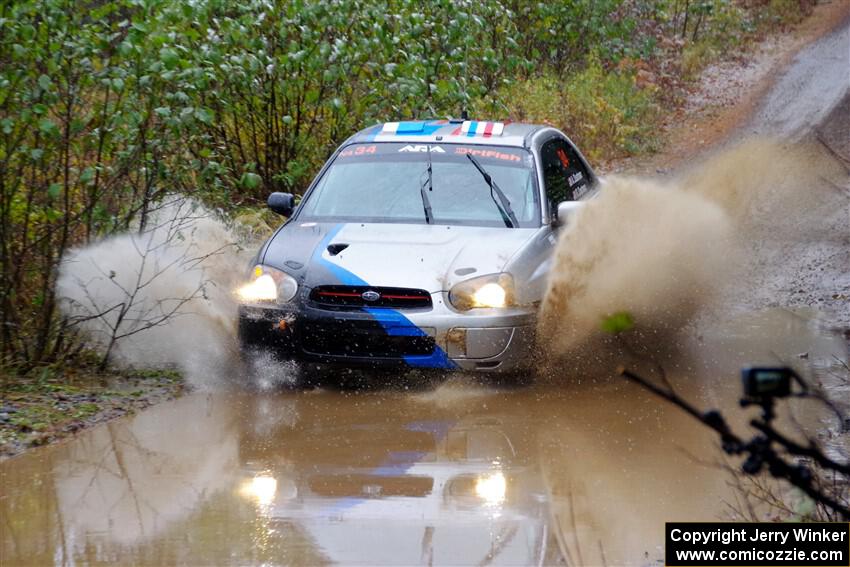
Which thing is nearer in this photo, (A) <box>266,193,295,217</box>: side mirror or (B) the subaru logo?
(B) the subaru logo

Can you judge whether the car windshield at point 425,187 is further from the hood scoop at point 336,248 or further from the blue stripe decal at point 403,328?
the blue stripe decal at point 403,328

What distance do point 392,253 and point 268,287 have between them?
2.70 feet

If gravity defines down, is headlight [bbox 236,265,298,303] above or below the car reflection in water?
above

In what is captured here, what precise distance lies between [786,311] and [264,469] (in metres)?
5.90

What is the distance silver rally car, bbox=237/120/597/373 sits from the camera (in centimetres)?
758

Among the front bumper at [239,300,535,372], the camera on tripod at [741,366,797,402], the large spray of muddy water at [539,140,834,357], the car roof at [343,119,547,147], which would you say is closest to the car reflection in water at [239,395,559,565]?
the front bumper at [239,300,535,372]

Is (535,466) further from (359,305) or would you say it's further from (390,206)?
(390,206)

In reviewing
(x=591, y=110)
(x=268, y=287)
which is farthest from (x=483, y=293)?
(x=591, y=110)

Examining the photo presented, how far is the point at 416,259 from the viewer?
7.83 meters

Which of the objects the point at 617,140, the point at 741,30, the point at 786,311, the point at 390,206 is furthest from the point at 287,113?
the point at 741,30

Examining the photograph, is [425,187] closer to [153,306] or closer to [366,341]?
[366,341]

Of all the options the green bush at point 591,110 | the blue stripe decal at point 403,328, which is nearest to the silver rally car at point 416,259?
the blue stripe decal at point 403,328

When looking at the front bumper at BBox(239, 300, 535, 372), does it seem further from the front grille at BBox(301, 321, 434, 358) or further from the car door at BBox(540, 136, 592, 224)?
the car door at BBox(540, 136, 592, 224)

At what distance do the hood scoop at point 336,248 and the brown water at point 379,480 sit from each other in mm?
905
